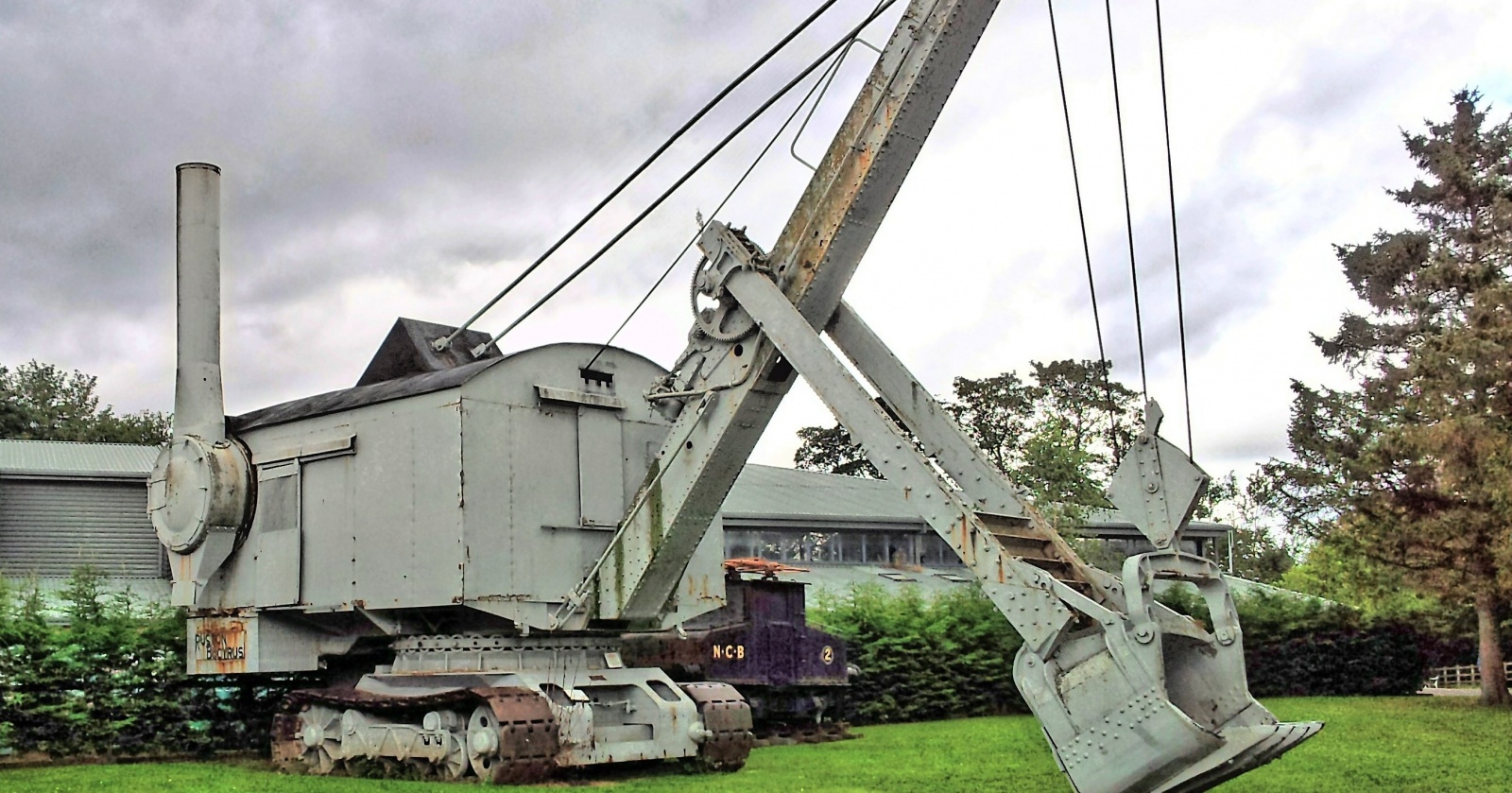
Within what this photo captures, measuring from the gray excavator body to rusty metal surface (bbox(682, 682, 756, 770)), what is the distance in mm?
31

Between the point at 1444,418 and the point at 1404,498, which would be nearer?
the point at 1444,418

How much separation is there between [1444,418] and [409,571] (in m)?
16.7

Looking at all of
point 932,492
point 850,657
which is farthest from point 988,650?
point 932,492

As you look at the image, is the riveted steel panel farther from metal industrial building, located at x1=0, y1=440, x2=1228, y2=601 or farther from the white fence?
the white fence

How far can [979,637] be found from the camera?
86.2ft

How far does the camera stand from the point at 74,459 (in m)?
29.0

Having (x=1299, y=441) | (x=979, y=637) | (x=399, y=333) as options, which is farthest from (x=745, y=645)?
(x=1299, y=441)

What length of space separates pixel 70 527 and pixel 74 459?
1807 millimetres

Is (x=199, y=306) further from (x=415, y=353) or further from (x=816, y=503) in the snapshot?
(x=816, y=503)

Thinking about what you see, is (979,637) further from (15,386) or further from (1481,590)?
(15,386)

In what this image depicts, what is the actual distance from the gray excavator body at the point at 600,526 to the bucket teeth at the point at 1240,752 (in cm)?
2

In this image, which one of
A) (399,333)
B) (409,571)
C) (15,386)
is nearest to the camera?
(409,571)

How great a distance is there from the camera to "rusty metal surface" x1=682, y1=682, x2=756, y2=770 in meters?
14.1

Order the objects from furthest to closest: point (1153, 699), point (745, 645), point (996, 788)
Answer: point (745, 645) < point (996, 788) < point (1153, 699)
